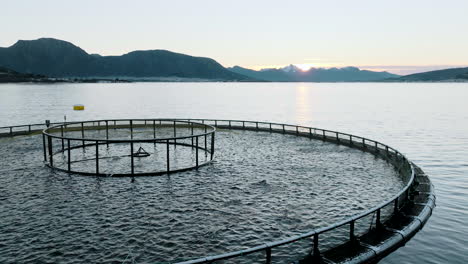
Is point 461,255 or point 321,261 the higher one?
point 321,261

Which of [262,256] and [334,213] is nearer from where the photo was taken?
[262,256]

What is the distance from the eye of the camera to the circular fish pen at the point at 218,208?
1864cm

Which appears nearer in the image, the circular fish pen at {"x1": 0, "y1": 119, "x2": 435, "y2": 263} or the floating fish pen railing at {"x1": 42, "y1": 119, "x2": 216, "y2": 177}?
the circular fish pen at {"x1": 0, "y1": 119, "x2": 435, "y2": 263}

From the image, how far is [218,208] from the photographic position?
25.2 metres

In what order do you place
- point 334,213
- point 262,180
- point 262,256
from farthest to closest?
1. point 262,180
2. point 334,213
3. point 262,256

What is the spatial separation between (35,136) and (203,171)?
3645 centimetres

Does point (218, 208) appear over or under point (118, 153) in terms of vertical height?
over

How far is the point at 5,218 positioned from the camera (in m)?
22.9

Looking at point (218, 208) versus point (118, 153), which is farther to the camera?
point (118, 153)

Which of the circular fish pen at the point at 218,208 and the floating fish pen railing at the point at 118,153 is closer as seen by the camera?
the circular fish pen at the point at 218,208

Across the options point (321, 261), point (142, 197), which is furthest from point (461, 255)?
point (142, 197)

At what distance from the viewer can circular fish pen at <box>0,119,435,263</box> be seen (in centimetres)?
1864

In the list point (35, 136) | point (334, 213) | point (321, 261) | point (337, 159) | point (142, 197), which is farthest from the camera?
point (35, 136)

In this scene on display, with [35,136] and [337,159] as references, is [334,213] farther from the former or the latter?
[35,136]
